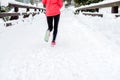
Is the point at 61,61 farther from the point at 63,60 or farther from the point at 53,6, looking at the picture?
the point at 53,6

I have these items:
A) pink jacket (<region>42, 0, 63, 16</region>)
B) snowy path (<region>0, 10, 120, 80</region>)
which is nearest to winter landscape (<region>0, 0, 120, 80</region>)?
snowy path (<region>0, 10, 120, 80</region>)

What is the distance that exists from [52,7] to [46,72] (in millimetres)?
3040

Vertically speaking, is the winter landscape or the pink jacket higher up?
the pink jacket

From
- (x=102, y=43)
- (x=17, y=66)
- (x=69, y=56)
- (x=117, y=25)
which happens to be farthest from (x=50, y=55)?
(x=117, y=25)

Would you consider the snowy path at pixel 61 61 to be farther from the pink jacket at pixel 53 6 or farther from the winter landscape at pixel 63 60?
the pink jacket at pixel 53 6

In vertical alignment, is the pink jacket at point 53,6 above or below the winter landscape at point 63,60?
above

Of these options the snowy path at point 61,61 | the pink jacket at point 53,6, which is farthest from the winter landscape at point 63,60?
the pink jacket at point 53,6

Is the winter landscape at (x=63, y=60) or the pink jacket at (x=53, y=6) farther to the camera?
the pink jacket at (x=53, y=6)

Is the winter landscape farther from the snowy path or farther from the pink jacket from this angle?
the pink jacket

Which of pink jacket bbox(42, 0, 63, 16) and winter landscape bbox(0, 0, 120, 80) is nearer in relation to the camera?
winter landscape bbox(0, 0, 120, 80)

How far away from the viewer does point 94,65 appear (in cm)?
473

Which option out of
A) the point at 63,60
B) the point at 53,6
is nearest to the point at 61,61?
the point at 63,60

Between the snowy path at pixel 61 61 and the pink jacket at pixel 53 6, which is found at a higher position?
the pink jacket at pixel 53 6

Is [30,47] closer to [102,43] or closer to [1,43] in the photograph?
[1,43]
